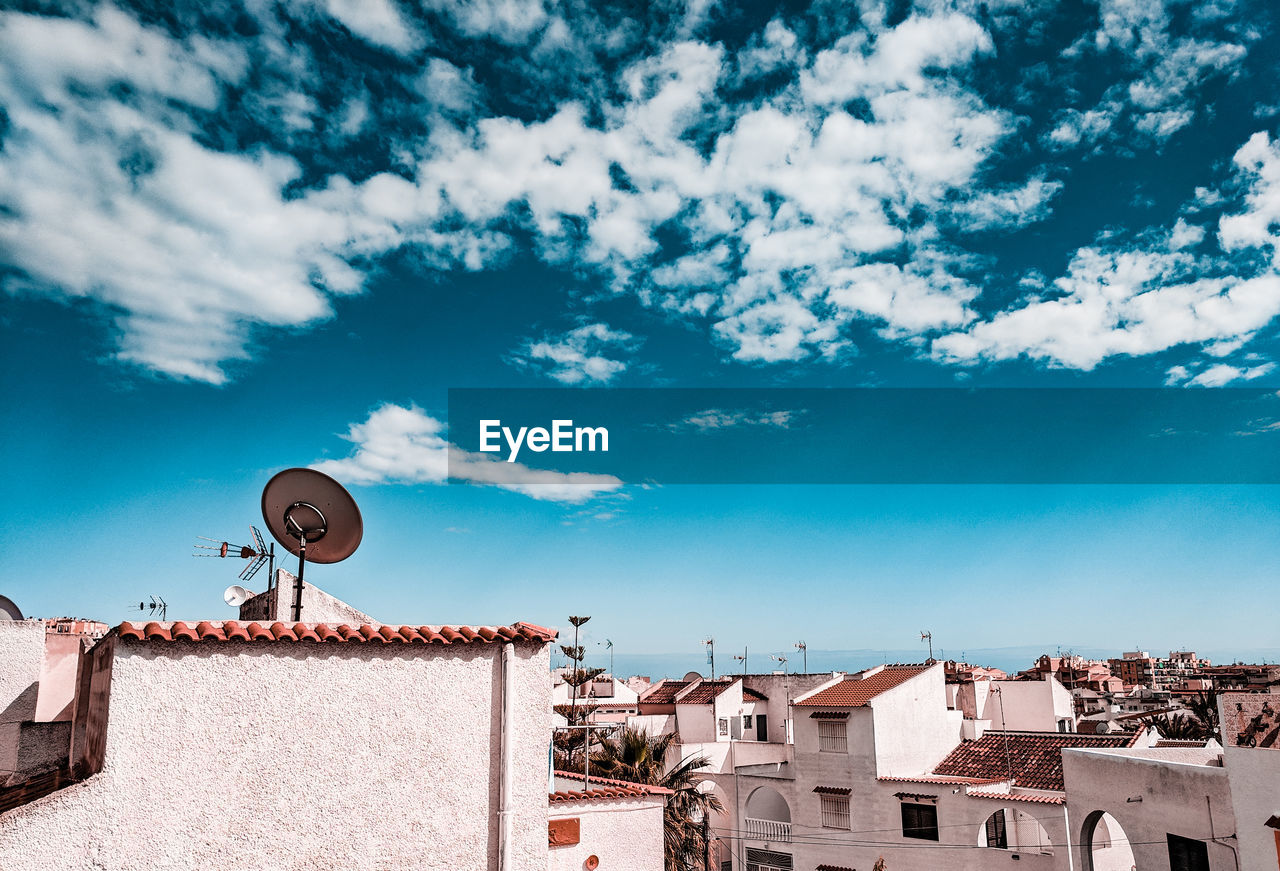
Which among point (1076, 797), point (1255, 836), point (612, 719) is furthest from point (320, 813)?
point (612, 719)

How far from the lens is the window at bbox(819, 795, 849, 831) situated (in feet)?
117

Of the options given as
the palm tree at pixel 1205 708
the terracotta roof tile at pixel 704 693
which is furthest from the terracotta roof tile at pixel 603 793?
the palm tree at pixel 1205 708

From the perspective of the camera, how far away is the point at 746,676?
5616 centimetres

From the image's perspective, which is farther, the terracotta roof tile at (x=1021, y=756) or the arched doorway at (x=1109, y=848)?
the terracotta roof tile at (x=1021, y=756)

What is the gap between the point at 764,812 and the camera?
145 ft

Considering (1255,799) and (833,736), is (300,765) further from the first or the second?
(833,736)

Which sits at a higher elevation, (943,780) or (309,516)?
(309,516)

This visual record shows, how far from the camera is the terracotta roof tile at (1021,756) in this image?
102ft

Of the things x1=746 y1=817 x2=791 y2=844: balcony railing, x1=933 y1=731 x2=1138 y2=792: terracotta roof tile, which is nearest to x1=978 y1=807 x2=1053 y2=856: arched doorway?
x1=933 y1=731 x2=1138 y2=792: terracotta roof tile

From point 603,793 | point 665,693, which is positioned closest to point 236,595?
point 603,793

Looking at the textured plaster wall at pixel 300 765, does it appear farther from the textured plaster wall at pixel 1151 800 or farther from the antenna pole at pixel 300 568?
the textured plaster wall at pixel 1151 800

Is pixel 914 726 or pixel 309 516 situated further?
pixel 914 726

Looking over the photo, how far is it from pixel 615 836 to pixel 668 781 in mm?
20590

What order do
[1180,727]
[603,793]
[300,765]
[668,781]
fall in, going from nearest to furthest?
[300,765]
[603,793]
[668,781]
[1180,727]
